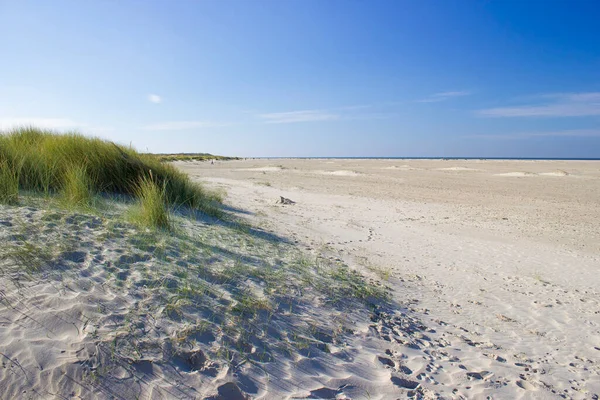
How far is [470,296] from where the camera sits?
4.31 meters

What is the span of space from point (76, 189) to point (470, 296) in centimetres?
551

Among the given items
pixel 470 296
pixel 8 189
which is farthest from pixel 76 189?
pixel 470 296

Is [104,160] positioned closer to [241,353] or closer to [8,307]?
[8,307]

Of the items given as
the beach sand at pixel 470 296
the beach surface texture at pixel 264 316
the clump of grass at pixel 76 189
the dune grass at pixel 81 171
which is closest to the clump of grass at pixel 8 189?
the dune grass at pixel 81 171

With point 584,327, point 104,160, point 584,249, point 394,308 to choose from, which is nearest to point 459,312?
point 394,308

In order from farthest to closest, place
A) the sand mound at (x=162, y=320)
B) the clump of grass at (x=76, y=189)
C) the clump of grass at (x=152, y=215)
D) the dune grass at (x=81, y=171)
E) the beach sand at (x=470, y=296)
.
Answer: the dune grass at (x=81, y=171) → the clump of grass at (x=76, y=189) → the clump of grass at (x=152, y=215) → the beach sand at (x=470, y=296) → the sand mound at (x=162, y=320)

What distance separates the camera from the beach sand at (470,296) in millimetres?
2598

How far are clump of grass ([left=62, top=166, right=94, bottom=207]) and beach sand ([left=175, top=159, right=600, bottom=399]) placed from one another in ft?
9.39

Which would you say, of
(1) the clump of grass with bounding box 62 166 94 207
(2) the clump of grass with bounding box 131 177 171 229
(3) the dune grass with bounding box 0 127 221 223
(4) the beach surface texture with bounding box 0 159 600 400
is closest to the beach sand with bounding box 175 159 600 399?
(4) the beach surface texture with bounding box 0 159 600 400

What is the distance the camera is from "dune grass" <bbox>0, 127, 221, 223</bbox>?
205 inches

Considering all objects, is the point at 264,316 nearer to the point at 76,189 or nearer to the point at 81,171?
the point at 76,189

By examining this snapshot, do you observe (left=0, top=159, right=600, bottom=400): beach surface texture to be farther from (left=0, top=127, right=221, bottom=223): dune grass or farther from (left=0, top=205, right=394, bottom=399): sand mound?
(left=0, top=127, right=221, bottom=223): dune grass

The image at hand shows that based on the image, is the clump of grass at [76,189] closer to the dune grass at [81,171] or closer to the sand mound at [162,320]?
the dune grass at [81,171]

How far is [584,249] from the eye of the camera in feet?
22.1
